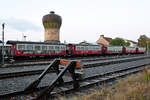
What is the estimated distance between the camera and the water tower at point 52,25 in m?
51.3

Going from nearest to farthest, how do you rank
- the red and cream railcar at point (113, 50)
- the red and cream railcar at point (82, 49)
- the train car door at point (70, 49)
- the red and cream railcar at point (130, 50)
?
the train car door at point (70, 49), the red and cream railcar at point (82, 49), the red and cream railcar at point (113, 50), the red and cream railcar at point (130, 50)

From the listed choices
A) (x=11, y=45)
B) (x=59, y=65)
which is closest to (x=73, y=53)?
(x=11, y=45)

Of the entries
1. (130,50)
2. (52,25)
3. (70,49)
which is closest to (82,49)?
(70,49)

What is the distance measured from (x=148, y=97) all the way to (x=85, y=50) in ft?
83.7

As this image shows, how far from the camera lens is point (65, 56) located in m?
27.4

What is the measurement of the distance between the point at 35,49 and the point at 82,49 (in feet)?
36.7

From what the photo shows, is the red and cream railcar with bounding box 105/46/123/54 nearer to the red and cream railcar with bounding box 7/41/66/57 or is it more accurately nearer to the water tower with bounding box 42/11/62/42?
the red and cream railcar with bounding box 7/41/66/57

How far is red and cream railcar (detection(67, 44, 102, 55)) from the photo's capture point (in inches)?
1083

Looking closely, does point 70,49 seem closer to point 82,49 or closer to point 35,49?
point 82,49

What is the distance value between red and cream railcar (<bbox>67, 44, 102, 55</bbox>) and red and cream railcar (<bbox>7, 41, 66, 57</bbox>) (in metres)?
1.77

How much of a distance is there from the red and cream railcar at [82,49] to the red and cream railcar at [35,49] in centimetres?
177

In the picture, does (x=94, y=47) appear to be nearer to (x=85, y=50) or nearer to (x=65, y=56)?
(x=85, y=50)

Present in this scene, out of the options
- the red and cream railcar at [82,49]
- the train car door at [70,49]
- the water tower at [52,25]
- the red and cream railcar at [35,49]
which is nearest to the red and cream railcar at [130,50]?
the red and cream railcar at [82,49]

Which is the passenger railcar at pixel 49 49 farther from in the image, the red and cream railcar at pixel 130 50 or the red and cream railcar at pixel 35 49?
the red and cream railcar at pixel 130 50
